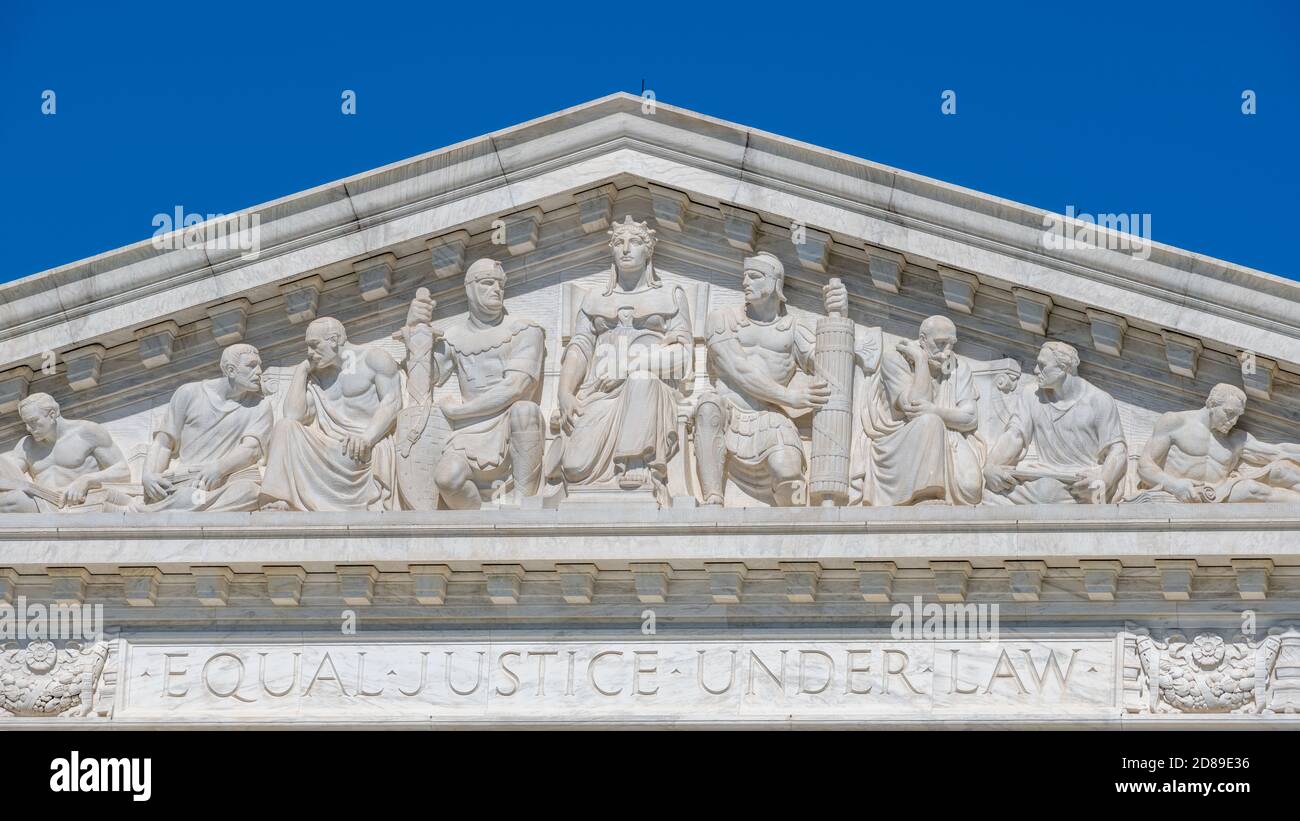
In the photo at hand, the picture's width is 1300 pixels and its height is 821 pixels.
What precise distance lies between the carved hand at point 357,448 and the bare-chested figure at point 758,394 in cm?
→ 226

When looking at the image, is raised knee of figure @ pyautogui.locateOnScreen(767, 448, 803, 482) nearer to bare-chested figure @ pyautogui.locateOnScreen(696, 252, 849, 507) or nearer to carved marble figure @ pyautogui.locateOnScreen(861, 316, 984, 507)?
bare-chested figure @ pyautogui.locateOnScreen(696, 252, 849, 507)

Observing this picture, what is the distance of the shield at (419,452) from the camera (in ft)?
60.5

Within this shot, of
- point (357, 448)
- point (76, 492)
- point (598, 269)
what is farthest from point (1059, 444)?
point (76, 492)

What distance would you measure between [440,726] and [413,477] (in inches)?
66.3

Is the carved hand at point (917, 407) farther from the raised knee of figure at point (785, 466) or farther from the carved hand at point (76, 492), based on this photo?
the carved hand at point (76, 492)

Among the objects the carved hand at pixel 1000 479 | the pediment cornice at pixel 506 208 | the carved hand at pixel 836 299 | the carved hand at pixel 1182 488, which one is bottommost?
the carved hand at pixel 1182 488

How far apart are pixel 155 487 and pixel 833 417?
184 inches

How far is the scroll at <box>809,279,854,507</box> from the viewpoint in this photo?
1809cm

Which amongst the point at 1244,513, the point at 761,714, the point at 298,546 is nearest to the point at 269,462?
the point at 298,546

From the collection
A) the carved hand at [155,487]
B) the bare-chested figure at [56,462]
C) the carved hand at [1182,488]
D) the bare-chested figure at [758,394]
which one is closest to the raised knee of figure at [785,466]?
the bare-chested figure at [758,394]

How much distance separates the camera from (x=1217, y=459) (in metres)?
18.0

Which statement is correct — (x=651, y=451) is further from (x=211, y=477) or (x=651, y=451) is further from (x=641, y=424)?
(x=211, y=477)

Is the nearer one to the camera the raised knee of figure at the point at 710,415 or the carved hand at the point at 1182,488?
the carved hand at the point at 1182,488

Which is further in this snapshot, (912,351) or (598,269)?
(598,269)
